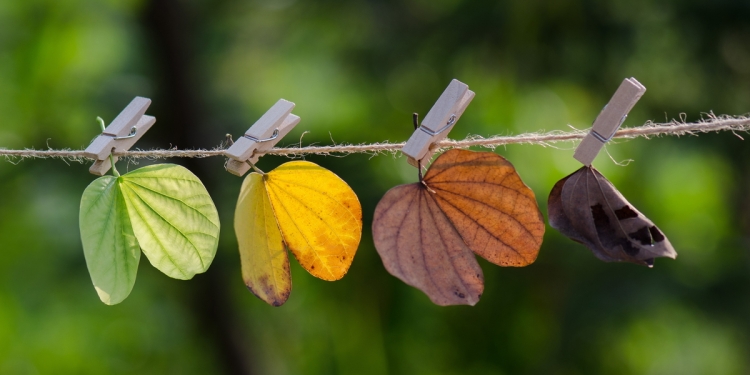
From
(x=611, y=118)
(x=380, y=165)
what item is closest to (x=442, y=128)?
(x=611, y=118)

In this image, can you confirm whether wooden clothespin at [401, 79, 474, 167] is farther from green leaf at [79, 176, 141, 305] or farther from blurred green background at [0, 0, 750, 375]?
blurred green background at [0, 0, 750, 375]

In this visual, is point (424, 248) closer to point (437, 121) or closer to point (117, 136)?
point (437, 121)

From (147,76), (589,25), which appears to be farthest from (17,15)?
(589,25)

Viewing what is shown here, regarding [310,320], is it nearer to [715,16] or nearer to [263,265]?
[715,16]

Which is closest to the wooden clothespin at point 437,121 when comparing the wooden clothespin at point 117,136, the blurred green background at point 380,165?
the wooden clothespin at point 117,136

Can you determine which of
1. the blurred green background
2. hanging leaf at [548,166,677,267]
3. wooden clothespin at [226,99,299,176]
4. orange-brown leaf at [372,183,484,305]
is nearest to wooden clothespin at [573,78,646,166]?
hanging leaf at [548,166,677,267]

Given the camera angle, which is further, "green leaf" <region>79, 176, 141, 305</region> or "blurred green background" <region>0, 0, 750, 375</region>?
"blurred green background" <region>0, 0, 750, 375</region>

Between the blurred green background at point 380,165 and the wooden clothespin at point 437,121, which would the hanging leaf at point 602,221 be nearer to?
the wooden clothespin at point 437,121
